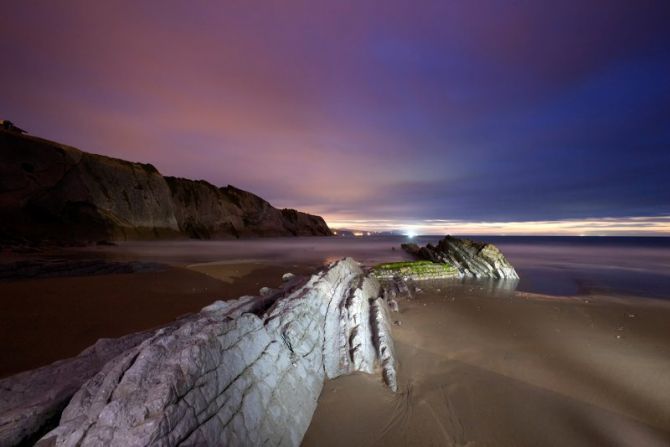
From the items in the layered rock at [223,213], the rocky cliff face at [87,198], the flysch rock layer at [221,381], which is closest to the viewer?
the flysch rock layer at [221,381]

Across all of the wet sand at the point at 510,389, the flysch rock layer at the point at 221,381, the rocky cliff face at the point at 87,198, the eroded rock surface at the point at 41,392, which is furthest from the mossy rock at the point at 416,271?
the rocky cliff face at the point at 87,198

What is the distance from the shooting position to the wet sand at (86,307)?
17.0 ft

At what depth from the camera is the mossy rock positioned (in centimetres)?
1394

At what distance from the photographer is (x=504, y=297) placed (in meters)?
10.8

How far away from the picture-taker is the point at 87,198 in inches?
1086

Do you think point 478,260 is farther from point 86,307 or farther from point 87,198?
point 87,198

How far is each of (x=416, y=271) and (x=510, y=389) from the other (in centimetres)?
991

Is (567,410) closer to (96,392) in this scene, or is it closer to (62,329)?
(96,392)

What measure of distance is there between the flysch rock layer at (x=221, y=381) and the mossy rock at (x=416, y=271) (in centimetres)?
897

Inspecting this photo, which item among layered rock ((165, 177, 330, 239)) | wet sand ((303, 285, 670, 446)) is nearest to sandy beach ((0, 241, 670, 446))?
wet sand ((303, 285, 670, 446))

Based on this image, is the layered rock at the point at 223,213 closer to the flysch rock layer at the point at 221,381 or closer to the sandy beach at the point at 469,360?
the sandy beach at the point at 469,360

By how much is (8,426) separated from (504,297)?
1293 cm

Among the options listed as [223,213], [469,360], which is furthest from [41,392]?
[223,213]

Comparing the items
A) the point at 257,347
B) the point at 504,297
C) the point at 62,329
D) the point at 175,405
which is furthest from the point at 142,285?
the point at 504,297
